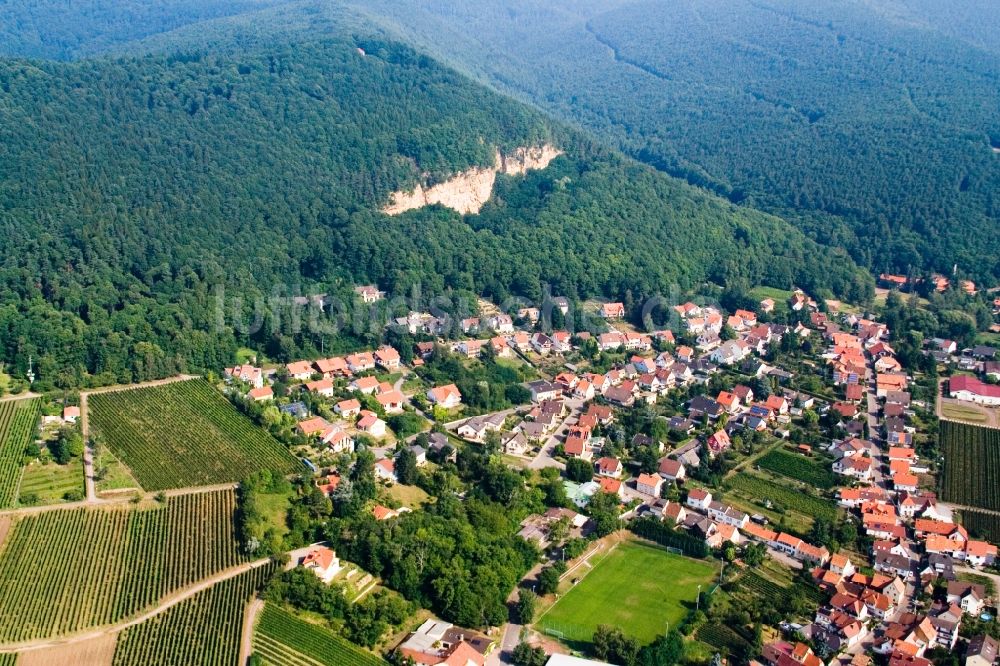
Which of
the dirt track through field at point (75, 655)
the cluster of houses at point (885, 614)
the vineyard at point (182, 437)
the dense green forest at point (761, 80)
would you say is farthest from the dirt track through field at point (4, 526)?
the dense green forest at point (761, 80)

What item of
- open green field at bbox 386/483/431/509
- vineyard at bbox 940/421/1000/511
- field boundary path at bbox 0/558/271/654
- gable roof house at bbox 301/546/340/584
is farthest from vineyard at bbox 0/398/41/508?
vineyard at bbox 940/421/1000/511

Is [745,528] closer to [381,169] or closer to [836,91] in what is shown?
[381,169]

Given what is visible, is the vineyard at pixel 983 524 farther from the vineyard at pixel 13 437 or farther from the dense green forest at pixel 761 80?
the vineyard at pixel 13 437

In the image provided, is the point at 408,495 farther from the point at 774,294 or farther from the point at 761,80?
the point at 761,80

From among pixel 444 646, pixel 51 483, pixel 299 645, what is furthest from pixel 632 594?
pixel 51 483

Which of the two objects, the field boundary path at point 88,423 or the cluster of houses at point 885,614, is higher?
the cluster of houses at point 885,614

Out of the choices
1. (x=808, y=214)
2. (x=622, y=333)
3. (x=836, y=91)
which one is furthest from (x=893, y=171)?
(x=622, y=333)
